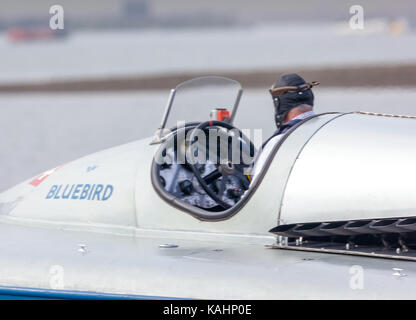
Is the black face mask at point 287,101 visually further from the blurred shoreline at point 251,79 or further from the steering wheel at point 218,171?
the blurred shoreline at point 251,79

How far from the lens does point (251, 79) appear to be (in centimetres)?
3644

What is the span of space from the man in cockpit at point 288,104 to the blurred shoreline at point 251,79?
2066cm

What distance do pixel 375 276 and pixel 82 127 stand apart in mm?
20358

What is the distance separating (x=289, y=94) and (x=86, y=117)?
72.3 feet

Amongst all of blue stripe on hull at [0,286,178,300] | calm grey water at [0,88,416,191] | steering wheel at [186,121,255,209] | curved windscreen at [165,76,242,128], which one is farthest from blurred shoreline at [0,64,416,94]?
blue stripe on hull at [0,286,178,300]

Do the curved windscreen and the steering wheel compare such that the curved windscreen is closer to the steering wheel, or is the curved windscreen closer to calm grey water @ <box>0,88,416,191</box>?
the steering wheel

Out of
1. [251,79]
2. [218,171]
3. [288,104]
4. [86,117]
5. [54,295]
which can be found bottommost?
Answer: [54,295]

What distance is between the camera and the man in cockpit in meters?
6.16

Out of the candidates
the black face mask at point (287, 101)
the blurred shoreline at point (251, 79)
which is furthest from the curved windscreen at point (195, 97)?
the blurred shoreline at point (251, 79)

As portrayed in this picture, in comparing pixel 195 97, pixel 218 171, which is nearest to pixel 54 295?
pixel 218 171

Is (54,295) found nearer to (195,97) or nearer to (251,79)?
(195,97)

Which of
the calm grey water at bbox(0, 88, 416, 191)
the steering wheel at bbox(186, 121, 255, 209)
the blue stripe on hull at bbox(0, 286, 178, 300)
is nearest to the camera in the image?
the blue stripe on hull at bbox(0, 286, 178, 300)

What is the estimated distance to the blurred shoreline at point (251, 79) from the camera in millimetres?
29517

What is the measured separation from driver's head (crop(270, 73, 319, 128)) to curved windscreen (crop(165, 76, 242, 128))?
0.64m
